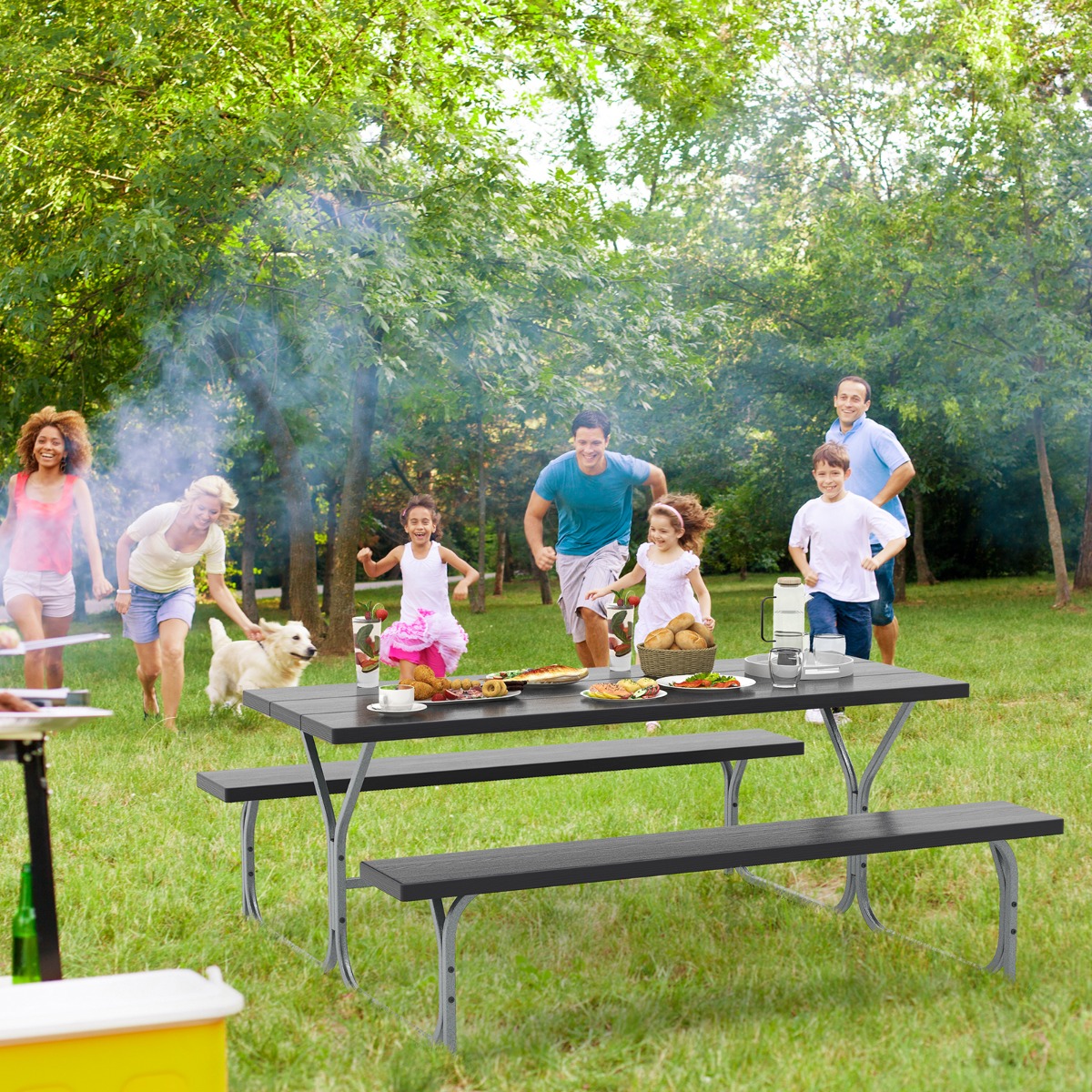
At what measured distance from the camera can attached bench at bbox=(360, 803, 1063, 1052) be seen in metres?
3.22

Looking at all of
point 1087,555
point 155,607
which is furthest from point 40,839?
point 1087,555

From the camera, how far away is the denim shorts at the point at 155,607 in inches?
301

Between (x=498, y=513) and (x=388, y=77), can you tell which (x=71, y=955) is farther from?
(x=498, y=513)

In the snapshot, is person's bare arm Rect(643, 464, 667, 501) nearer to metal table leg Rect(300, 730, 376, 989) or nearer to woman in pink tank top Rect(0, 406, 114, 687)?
woman in pink tank top Rect(0, 406, 114, 687)

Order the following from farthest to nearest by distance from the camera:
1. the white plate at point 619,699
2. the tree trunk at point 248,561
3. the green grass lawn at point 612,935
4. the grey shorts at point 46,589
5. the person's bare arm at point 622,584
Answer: the tree trunk at point 248,561 → the grey shorts at point 46,589 → the person's bare arm at point 622,584 → the white plate at point 619,699 → the green grass lawn at point 612,935

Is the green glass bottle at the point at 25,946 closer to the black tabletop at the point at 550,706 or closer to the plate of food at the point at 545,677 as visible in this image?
the black tabletop at the point at 550,706

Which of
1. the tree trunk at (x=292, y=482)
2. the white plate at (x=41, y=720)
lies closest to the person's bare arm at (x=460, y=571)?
the white plate at (x=41, y=720)

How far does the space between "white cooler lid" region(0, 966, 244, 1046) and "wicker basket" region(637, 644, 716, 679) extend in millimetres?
1865

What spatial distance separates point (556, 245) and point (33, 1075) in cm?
1204

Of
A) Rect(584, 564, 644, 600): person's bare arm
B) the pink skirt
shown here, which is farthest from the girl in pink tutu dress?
Rect(584, 564, 644, 600): person's bare arm

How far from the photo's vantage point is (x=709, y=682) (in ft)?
12.8

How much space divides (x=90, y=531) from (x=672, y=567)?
3285 mm

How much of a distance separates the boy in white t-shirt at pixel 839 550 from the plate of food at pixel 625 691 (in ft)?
11.2

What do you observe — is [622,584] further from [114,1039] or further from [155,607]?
[114,1039]
